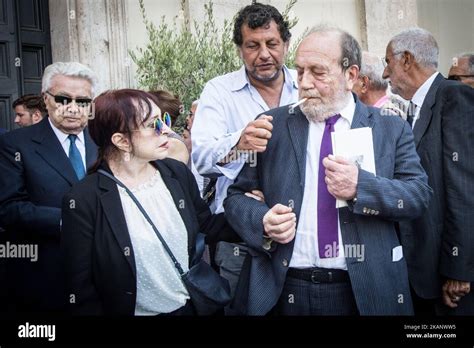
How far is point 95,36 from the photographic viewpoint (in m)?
2.86

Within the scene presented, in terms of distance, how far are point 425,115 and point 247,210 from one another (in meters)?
0.96

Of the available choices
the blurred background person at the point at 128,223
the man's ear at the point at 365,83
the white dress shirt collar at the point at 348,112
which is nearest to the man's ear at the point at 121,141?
the blurred background person at the point at 128,223

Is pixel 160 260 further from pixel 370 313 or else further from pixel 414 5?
pixel 414 5

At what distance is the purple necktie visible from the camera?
83.9 inches

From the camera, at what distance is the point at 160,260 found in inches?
82.7

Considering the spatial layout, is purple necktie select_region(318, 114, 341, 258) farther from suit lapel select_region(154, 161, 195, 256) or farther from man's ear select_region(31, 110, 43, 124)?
man's ear select_region(31, 110, 43, 124)

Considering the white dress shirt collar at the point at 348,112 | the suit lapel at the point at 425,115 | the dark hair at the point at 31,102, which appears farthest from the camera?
the dark hair at the point at 31,102

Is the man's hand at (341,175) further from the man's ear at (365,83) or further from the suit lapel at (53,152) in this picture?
the man's ear at (365,83)

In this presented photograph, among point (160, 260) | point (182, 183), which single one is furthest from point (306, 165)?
point (160, 260)

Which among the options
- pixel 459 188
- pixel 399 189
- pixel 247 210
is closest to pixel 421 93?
pixel 459 188

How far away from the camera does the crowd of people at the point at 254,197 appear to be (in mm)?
2072

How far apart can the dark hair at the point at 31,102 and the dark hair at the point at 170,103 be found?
0.63 m

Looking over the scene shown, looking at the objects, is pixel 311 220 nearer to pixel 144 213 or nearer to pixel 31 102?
pixel 144 213

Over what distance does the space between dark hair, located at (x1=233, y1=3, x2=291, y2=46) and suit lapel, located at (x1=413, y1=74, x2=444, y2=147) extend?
659 millimetres
